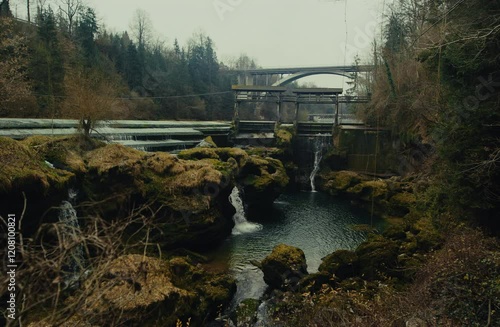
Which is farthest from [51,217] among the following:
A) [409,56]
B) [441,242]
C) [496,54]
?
[409,56]

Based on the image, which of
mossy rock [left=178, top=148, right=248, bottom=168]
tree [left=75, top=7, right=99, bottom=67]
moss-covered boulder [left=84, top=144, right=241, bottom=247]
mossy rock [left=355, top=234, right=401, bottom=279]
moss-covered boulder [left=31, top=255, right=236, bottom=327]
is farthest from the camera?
tree [left=75, top=7, right=99, bottom=67]

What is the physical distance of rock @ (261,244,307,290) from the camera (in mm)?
8867

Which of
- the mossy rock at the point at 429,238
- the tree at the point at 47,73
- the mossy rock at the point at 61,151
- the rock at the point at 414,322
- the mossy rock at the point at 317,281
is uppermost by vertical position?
the tree at the point at 47,73

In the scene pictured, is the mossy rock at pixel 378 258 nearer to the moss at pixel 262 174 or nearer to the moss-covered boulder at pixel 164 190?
the moss-covered boulder at pixel 164 190

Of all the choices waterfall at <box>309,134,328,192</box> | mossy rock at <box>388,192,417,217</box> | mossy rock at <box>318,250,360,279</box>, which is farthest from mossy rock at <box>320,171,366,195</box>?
mossy rock at <box>318,250,360,279</box>

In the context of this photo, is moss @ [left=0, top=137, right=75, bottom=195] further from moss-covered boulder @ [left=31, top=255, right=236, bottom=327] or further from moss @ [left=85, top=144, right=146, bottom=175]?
Result: moss-covered boulder @ [left=31, top=255, right=236, bottom=327]

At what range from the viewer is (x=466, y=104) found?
27.5ft

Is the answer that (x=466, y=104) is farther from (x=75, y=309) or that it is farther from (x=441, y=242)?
(x=75, y=309)

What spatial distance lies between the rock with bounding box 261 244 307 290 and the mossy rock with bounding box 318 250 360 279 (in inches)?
27.8

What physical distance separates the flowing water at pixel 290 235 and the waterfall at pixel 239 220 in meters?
0.04

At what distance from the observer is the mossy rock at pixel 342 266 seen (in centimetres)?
889

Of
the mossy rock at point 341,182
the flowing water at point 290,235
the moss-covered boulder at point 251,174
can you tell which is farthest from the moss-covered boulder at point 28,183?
the mossy rock at point 341,182

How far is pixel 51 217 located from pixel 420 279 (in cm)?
990

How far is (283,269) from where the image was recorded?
29.4 feet
